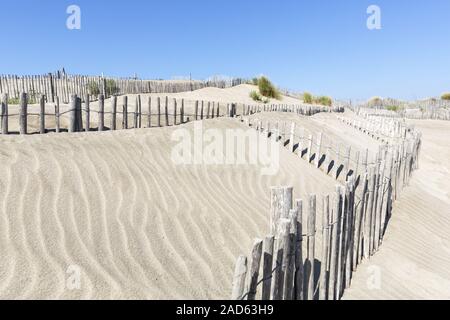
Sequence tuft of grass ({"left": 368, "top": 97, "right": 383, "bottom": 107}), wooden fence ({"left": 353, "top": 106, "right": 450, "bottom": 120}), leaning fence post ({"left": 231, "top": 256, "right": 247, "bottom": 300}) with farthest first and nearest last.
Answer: tuft of grass ({"left": 368, "top": 97, "right": 383, "bottom": 107})
wooden fence ({"left": 353, "top": 106, "right": 450, "bottom": 120})
leaning fence post ({"left": 231, "top": 256, "right": 247, "bottom": 300})

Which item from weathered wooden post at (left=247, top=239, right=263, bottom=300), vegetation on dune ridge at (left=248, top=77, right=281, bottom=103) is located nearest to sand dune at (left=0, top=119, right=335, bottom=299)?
weathered wooden post at (left=247, top=239, right=263, bottom=300)

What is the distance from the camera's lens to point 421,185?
9156 millimetres

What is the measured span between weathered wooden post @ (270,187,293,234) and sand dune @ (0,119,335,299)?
917 mm

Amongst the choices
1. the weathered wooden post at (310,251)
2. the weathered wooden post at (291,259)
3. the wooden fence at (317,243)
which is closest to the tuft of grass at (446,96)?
the wooden fence at (317,243)

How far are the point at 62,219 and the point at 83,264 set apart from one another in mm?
773

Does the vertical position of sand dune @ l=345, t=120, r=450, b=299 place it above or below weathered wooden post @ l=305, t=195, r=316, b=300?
below

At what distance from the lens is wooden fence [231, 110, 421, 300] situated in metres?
2.75

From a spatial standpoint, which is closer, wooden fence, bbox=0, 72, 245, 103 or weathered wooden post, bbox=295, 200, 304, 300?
weathered wooden post, bbox=295, 200, 304, 300

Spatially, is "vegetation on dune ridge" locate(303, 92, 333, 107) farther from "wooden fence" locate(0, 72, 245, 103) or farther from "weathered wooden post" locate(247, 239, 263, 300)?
"weathered wooden post" locate(247, 239, 263, 300)

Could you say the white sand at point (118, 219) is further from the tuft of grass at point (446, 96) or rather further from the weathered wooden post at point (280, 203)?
the tuft of grass at point (446, 96)

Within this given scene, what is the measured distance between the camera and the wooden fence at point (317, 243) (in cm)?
275

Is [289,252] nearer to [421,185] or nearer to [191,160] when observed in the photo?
[191,160]

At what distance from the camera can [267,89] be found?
1104 inches

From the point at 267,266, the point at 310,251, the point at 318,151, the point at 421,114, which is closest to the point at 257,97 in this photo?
the point at 421,114
